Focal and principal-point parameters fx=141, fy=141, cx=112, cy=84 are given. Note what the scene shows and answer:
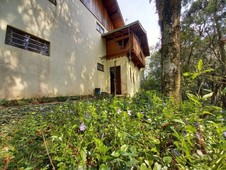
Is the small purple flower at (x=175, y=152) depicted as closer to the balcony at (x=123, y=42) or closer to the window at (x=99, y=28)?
the balcony at (x=123, y=42)

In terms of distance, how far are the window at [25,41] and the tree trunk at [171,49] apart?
5176mm

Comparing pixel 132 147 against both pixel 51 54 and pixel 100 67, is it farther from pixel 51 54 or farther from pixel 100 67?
pixel 100 67

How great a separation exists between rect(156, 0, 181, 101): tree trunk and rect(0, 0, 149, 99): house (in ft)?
3.99

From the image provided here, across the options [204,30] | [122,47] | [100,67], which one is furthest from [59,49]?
[204,30]

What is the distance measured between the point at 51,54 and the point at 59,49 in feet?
2.30

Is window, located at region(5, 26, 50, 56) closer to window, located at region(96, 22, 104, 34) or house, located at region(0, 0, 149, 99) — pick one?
house, located at region(0, 0, 149, 99)

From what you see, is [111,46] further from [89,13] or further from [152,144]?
[152,144]

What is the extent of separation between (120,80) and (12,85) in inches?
296

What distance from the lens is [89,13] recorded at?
10.5 m

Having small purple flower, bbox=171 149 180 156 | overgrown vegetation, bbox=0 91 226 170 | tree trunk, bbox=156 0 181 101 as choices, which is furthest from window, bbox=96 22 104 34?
small purple flower, bbox=171 149 180 156

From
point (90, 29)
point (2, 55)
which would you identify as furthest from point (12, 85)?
point (90, 29)

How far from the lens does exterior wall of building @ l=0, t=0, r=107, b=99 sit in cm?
491

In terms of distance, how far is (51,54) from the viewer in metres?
6.64

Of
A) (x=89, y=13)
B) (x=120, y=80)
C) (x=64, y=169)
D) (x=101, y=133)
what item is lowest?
(x=64, y=169)
